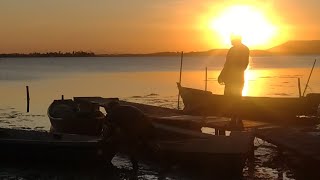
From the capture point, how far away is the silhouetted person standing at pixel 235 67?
47.2 feet

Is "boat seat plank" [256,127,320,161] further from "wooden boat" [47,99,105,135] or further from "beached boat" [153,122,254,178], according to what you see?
"wooden boat" [47,99,105,135]

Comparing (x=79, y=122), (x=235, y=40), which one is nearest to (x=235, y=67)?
(x=235, y=40)

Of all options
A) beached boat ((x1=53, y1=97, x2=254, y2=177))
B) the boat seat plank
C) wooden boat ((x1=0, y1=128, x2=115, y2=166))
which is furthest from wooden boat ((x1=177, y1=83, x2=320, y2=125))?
wooden boat ((x1=0, y1=128, x2=115, y2=166))

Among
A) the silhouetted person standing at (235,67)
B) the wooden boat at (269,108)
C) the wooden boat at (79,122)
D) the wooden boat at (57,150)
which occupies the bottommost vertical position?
the wooden boat at (57,150)

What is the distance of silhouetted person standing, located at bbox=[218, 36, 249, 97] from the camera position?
47.2 ft

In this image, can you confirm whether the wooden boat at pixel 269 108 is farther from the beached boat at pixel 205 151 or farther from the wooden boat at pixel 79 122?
the beached boat at pixel 205 151

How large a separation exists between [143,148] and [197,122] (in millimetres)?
3147

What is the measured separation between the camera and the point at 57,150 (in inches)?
530

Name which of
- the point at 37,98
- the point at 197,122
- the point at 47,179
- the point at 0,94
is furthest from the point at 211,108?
the point at 0,94

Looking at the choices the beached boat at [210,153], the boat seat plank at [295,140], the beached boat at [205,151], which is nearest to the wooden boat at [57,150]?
the beached boat at [205,151]

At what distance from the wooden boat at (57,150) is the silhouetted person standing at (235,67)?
4.23 metres

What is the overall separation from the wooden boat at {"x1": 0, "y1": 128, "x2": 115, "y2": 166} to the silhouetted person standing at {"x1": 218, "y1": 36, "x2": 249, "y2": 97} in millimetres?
4235

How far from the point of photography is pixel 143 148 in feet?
38.7

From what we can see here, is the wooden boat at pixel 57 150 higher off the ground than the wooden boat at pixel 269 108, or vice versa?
the wooden boat at pixel 269 108
